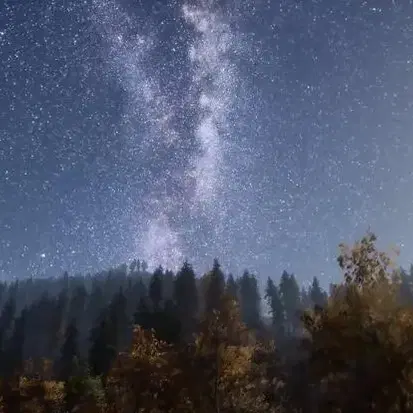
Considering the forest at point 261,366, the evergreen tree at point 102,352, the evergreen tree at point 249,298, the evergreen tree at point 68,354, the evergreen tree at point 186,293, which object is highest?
the evergreen tree at point 249,298

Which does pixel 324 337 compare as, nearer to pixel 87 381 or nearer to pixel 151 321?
pixel 87 381

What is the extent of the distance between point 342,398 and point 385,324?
2.98 meters

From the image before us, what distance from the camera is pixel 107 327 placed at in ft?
234

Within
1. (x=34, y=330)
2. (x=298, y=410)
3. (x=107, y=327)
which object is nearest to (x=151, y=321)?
(x=107, y=327)

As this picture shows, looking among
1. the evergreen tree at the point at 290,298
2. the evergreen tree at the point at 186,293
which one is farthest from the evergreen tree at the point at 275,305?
the evergreen tree at the point at 186,293

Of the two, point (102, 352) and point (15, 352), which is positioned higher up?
point (15, 352)

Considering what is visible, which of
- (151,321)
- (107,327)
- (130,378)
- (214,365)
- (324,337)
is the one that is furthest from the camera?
(107,327)

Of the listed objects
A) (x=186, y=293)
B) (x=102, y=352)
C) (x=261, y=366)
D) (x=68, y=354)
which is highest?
(x=186, y=293)

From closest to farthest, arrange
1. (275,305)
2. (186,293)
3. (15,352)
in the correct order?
(186,293) → (15,352) → (275,305)

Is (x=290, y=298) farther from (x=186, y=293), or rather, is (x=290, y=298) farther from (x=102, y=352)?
(x=102, y=352)

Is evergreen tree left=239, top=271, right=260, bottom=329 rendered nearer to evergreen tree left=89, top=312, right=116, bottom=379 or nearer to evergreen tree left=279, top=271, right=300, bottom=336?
evergreen tree left=279, top=271, right=300, bottom=336

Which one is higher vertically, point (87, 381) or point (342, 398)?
point (87, 381)

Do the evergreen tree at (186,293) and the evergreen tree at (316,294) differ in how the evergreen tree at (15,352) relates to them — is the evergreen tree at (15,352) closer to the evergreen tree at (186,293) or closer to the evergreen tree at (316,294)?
the evergreen tree at (186,293)

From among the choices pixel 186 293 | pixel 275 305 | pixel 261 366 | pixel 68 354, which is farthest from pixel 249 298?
pixel 261 366
